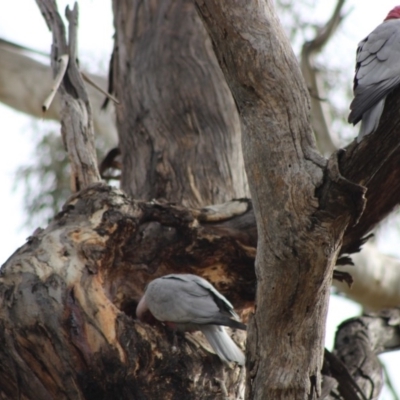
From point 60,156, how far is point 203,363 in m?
4.27

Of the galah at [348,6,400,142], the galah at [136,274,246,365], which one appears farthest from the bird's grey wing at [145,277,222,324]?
the galah at [348,6,400,142]

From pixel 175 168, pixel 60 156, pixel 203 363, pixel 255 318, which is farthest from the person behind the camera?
pixel 60 156

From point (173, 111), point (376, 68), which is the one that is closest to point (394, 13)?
point (376, 68)

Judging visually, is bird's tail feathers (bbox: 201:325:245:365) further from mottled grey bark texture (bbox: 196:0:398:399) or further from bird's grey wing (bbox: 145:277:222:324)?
mottled grey bark texture (bbox: 196:0:398:399)

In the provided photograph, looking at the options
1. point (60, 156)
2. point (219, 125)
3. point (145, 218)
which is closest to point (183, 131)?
point (219, 125)

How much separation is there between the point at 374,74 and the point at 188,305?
3.49 feet

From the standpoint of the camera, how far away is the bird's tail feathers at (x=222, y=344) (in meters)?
2.56

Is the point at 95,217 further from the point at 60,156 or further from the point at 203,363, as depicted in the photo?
the point at 60,156

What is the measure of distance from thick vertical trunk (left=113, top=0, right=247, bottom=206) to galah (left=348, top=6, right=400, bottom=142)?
56.9 inches

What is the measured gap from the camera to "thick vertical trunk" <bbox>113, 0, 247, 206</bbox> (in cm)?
370

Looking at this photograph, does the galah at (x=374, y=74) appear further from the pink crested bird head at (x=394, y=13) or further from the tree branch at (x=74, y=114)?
the tree branch at (x=74, y=114)

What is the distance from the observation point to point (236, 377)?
8.60 feet

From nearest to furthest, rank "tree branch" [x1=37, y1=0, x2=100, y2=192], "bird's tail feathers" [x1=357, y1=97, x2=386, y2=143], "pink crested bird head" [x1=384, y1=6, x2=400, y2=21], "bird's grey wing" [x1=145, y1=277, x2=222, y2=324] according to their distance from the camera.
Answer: "bird's tail feathers" [x1=357, y1=97, x2=386, y2=143] < "bird's grey wing" [x1=145, y1=277, x2=222, y2=324] < "pink crested bird head" [x1=384, y1=6, x2=400, y2=21] < "tree branch" [x1=37, y1=0, x2=100, y2=192]

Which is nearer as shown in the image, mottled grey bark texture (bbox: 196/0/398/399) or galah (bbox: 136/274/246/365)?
mottled grey bark texture (bbox: 196/0/398/399)
